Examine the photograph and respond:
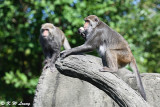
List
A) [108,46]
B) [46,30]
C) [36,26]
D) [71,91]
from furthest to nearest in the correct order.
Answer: [36,26]
[46,30]
[108,46]
[71,91]

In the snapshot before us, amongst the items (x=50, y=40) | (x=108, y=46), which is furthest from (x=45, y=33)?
(x=108, y=46)

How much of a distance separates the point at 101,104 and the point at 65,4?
390 centimetres

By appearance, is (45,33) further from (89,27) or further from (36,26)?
(89,27)

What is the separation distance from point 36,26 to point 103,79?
5097 mm

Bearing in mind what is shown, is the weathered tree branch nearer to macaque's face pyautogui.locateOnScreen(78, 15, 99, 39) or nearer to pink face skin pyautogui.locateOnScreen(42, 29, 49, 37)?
macaque's face pyautogui.locateOnScreen(78, 15, 99, 39)

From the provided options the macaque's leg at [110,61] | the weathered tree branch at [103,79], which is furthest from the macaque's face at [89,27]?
the weathered tree branch at [103,79]

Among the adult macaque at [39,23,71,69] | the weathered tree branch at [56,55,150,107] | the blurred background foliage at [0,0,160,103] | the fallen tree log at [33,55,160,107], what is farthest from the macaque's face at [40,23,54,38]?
the weathered tree branch at [56,55,150,107]

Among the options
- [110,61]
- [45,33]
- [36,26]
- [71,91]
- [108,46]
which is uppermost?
[36,26]

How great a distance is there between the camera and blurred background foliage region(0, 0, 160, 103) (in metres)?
8.52

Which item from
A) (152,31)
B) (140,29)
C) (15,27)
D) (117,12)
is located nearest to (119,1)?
(117,12)

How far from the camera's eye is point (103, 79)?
4.43 metres

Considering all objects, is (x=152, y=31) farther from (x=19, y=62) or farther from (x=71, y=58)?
(x=71, y=58)

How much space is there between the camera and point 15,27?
974 centimetres

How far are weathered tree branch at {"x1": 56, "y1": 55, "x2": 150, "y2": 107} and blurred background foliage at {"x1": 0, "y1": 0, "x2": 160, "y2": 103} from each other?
11.8 ft
